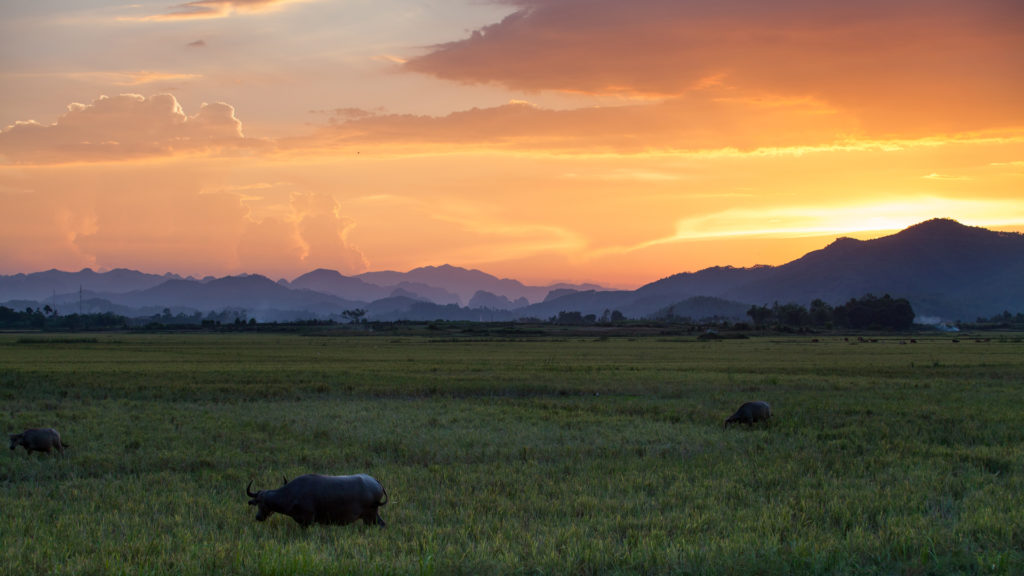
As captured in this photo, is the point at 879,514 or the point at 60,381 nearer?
the point at 879,514

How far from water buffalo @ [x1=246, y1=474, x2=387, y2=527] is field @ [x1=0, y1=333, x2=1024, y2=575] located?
0.27 meters

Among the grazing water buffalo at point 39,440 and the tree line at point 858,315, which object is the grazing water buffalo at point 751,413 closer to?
the grazing water buffalo at point 39,440

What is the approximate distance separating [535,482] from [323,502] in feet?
13.9

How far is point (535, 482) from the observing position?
43.4ft

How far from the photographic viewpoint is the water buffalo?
34.2 feet

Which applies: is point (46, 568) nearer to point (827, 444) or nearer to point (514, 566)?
point (514, 566)

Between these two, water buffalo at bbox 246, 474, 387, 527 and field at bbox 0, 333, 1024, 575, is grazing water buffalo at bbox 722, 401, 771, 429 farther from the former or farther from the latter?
water buffalo at bbox 246, 474, 387, 527

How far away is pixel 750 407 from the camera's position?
21297 millimetres

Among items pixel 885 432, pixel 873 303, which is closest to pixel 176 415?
pixel 885 432

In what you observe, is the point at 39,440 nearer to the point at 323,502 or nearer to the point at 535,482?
the point at 323,502

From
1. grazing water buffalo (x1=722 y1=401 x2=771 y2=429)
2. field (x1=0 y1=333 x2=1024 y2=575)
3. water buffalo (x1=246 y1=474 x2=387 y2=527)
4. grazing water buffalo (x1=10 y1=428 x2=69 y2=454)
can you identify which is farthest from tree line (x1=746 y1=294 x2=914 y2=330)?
water buffalo (x1=246 y1=474 x2=387 y2=527)

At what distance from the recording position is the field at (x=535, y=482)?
871cm

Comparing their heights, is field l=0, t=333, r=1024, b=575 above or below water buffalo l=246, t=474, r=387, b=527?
below

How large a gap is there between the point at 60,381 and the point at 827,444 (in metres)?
34.0
